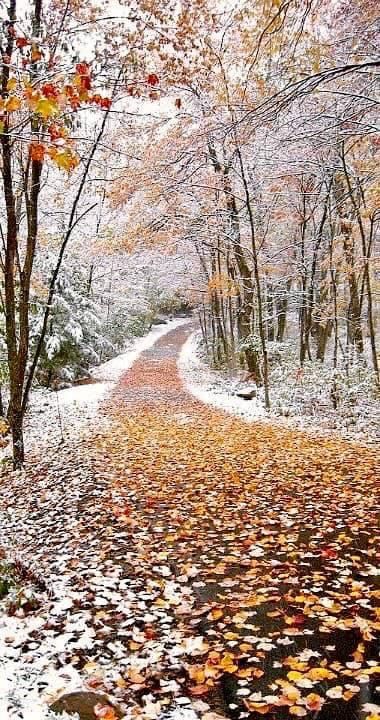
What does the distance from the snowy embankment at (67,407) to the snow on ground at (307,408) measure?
3.28 metres

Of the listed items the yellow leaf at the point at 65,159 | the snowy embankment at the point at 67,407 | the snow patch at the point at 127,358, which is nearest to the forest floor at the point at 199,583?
the snowy embankment at the point at 67,407

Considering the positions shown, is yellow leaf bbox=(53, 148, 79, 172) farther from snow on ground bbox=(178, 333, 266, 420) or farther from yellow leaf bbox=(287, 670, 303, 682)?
snow on ground bbox=(178, 333, 266, 420)

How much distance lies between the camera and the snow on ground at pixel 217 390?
45.5 ft

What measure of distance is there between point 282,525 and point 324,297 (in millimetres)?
15902

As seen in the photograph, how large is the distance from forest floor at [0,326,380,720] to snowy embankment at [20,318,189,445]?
2.80 metres

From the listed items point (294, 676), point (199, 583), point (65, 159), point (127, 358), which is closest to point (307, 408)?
point (199, 583)

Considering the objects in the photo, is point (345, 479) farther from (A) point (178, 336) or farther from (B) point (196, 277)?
(A) point (178, 336)

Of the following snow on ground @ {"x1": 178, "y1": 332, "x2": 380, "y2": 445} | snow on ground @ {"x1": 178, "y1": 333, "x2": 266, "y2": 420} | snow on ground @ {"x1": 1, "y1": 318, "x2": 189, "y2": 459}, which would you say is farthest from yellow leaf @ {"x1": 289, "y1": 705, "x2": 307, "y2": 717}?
snow on ground @ {"x1": 178, "y1": 333, "x2": 266, "y2": 420}

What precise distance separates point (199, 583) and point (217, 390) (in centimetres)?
1316

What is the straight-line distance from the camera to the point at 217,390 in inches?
691

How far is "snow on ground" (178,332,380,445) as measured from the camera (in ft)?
37.0

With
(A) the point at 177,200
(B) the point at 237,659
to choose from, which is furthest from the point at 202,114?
(B) the point at 237,659

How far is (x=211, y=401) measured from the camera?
1557 centimetres

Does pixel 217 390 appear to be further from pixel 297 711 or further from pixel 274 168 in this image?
pixel 297 711
